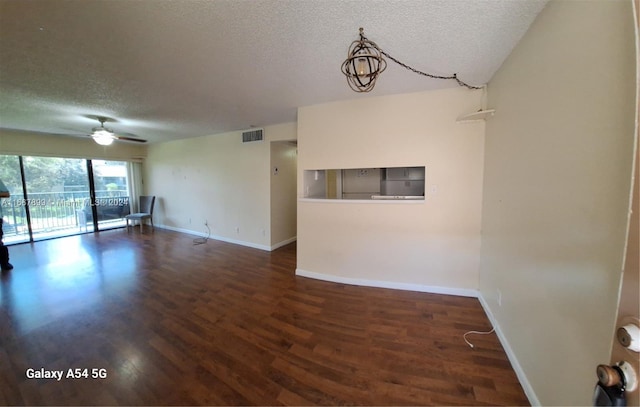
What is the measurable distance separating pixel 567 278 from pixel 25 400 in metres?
3.30

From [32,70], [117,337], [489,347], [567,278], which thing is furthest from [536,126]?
[32,70]

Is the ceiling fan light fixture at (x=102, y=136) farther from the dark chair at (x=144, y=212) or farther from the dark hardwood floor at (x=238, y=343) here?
the dark chair at (x=144, y=212)

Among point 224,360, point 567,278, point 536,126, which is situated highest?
point 536,126

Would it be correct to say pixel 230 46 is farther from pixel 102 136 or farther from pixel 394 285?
pixel 102 136

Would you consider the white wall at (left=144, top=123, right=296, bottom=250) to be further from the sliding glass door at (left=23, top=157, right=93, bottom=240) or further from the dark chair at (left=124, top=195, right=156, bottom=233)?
the sliding glass door at (left=23, top=157, right=93, bottom=240)

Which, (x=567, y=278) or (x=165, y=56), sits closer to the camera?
(x=567, y=278)

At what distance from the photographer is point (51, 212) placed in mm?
5301

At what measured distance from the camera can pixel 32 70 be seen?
79.4 inches

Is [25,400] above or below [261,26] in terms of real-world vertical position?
below

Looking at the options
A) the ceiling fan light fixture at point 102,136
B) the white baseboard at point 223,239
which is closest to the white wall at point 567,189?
the white baseboard at point 223,239

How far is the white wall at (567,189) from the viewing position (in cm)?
84

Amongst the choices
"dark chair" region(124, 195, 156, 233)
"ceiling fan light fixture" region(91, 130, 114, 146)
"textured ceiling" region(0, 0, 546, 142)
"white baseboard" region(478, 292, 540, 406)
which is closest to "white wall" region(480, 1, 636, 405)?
"white baseboard" region(478, 292, 540, 406)

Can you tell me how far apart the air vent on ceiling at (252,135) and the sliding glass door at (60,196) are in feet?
15.2

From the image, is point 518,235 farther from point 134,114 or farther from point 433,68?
point 134,114
